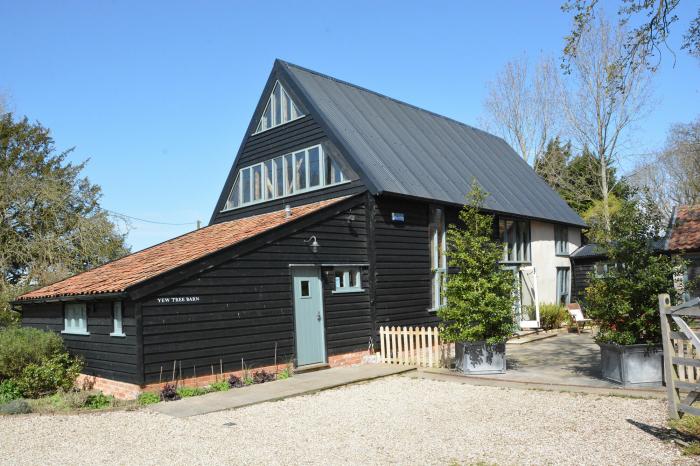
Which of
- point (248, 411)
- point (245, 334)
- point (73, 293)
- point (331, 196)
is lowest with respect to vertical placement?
point (248, 411)

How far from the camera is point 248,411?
9.94 metres

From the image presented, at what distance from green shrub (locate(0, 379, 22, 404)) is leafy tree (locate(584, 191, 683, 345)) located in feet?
39.2

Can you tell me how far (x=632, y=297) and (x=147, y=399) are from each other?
30.2ft

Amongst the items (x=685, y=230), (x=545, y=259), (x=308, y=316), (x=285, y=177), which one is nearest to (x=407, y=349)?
(x=308, y=316)

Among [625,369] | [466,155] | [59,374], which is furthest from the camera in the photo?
[466,155]

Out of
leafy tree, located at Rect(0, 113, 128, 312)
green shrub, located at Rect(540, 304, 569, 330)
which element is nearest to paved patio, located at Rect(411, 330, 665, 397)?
green shrub, located at Rect(540, 304, 569, 330)

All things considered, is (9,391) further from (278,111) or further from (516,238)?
(516,238)

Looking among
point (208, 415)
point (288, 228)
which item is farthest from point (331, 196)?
point (208, 415)

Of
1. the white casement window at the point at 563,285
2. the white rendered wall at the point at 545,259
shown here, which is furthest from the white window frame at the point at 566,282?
the white rendered wall at the point at 545,259

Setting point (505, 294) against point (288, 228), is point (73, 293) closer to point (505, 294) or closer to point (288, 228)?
point (288, 228)

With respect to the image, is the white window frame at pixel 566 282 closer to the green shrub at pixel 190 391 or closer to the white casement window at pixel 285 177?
the white casement window at pixel 285 177

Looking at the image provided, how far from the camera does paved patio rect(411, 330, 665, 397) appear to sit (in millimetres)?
10781

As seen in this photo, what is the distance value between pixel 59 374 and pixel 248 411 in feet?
17.3

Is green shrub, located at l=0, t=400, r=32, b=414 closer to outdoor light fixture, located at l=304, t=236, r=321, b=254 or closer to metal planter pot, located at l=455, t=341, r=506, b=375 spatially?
outdoor light fixture, located at l=304, t=236, r=321, b=254
